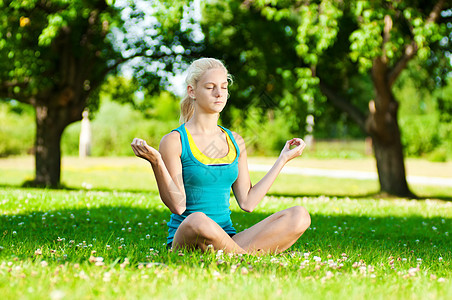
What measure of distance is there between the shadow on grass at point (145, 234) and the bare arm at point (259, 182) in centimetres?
85

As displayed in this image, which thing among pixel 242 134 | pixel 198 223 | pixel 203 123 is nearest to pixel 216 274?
pixel 198 223

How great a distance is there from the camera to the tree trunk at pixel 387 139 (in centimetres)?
1395

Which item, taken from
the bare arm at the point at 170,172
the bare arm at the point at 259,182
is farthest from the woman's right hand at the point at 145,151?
the bare arm at the point at 259,182

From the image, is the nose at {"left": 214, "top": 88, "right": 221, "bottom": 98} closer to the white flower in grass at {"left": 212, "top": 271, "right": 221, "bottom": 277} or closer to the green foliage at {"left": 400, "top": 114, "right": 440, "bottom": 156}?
the white flower in grass at {"left": 212, "top": 271, "right": 221, "bottom": 277}

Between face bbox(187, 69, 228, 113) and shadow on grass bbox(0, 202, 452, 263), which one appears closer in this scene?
face bbox(187, 69, 228, 113)

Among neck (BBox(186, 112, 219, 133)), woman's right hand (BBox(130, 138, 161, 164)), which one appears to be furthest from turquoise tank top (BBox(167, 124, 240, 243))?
woman's right hand (BBox(130, 138, 161, 164))

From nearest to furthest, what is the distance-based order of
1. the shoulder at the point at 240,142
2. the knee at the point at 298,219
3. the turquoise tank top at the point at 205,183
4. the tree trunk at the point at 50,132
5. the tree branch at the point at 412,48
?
1. the turquoise tank top at the point at 205,183
2. the knee at the point at 298,219
3. the shoulder at the point at 240,142
4. the tree branch at the point at 412,48
5. the tree trunk at the point at 50,132

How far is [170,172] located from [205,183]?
1.04ft

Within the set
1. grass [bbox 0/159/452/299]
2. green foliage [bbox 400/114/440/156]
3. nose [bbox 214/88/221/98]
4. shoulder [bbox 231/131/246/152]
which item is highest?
nose [bbox 214/88/221/98]

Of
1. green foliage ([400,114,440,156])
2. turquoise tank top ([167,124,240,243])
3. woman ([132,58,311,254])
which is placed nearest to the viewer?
woman ([132,58,311,254])

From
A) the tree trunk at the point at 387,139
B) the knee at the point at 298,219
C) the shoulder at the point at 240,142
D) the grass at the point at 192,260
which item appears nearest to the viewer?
the grass at the point at 192,260

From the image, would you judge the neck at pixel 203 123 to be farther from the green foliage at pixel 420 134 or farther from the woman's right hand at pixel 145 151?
the green foliage at pixel 420 134

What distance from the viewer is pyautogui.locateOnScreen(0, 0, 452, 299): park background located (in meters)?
3.43

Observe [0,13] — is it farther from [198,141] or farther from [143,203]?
[198,141]
